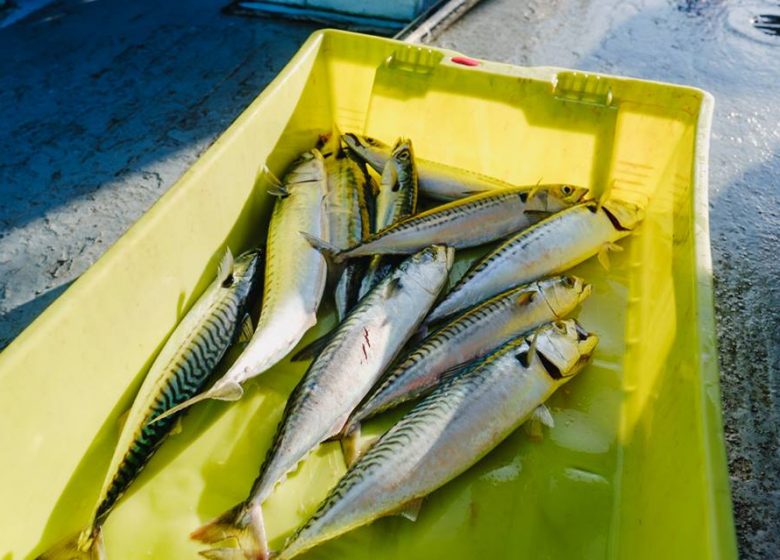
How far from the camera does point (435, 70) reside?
8.16 feet

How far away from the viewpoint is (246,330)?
1.96 metres

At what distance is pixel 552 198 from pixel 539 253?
0.99 feet

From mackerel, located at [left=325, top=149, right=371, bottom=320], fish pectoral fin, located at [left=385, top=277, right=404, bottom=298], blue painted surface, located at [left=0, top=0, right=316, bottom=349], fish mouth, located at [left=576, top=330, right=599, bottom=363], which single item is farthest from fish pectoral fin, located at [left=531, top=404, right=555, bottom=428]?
blue painted surface, located at [left=0, top=0, right=316, bottom=349]

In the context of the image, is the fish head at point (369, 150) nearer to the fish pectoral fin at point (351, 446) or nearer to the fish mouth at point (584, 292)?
the fish mouth at point (584, 292)

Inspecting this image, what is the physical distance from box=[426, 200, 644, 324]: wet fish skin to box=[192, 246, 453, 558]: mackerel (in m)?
0.11

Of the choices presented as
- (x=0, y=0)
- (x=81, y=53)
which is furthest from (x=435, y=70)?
(x=0, y=0)

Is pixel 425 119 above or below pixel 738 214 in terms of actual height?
above

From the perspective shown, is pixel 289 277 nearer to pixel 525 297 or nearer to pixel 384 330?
pixel 384 330

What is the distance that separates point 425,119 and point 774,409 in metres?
1.80

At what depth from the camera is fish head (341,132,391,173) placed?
2.46 meters

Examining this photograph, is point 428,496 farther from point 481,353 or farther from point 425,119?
point 425,119

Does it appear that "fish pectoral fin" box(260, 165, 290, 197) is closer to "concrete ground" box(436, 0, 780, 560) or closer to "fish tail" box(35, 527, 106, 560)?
"fish tail" box(35, 527, 106, 560)

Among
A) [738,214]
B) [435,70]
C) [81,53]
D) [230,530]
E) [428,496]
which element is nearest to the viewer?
[230,530]

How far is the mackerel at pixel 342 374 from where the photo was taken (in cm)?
147
